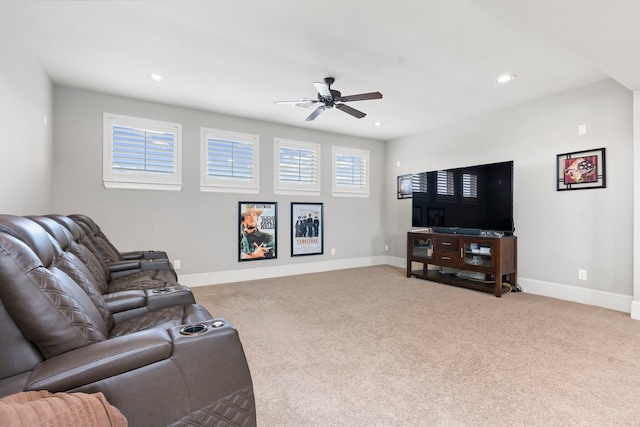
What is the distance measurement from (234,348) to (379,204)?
568cm

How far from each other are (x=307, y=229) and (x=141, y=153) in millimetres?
2867

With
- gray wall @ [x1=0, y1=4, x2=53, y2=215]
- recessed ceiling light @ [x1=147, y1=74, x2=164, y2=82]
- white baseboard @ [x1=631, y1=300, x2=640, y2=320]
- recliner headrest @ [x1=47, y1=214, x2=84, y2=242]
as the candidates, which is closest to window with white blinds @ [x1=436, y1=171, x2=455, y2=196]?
white baseboard @ [x1=631, y1=300, x2=640, y2=320]

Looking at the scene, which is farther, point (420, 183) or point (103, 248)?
point (420, 183)

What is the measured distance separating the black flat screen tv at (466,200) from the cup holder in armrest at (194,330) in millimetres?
4164

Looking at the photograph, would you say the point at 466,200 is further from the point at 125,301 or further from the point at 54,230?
the point at 54,230

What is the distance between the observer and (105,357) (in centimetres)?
98

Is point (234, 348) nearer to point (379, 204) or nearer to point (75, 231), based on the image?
point (75, 231)

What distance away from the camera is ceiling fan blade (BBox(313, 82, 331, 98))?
9.95 ft

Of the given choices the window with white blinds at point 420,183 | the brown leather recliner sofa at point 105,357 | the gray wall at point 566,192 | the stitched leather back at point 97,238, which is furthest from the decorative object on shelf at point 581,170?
the stitched leather back at point 97,238

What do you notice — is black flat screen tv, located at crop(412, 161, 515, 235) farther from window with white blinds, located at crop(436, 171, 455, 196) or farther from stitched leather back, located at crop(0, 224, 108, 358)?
stitched leather back, located at crop(0, 224, 108, 358)

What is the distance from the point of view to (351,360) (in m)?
2.26

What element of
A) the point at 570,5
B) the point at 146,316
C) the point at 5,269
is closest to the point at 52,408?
the point at 5,269

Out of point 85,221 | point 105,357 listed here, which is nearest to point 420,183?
point 85,221

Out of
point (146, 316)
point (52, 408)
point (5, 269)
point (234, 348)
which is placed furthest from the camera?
point (146, 316)
